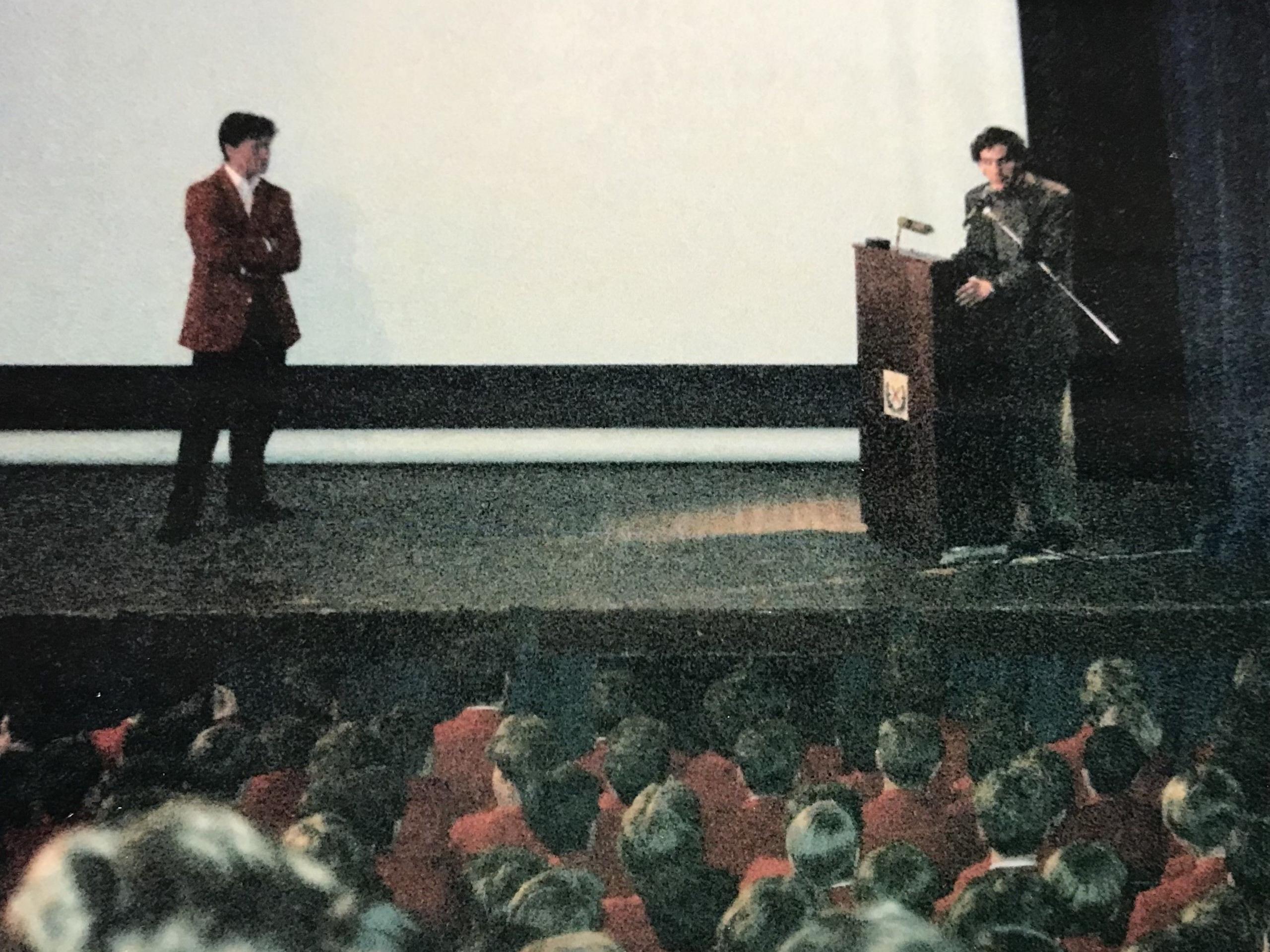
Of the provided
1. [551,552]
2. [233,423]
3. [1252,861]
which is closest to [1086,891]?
[1252,861]

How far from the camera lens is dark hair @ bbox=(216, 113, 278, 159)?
2113 mm

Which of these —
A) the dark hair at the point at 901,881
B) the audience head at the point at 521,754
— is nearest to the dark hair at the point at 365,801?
the audience head at the point at 521,754

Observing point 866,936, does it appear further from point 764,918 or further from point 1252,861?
point 1252,861

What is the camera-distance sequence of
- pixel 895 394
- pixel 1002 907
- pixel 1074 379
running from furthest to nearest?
pixel 1074 379 < pixel 895 394 < pixel 1002 907

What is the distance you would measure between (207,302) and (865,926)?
1.80 m

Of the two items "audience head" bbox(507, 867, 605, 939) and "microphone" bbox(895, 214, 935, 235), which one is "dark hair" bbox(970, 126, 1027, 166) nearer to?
"microphone" bbox(895, 214, 935, 235)

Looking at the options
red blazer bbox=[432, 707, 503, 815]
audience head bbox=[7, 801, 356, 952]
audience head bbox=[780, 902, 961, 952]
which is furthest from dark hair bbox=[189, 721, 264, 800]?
audience head bbox=[780, 902, 961, 952]

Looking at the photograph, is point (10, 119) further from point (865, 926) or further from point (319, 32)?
point (865, 926)

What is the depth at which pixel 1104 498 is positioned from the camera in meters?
2.23

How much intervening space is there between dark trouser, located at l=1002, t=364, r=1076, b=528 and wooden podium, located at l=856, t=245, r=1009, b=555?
38 millimetres

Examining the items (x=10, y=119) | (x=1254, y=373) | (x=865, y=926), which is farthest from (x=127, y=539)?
(x=1254, y=373)

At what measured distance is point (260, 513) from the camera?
222cm

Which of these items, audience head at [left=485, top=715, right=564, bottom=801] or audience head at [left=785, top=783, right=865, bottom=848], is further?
audience head at [left=485, top=715, right=564, bottom=801]

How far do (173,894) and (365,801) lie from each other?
0.57 metres
